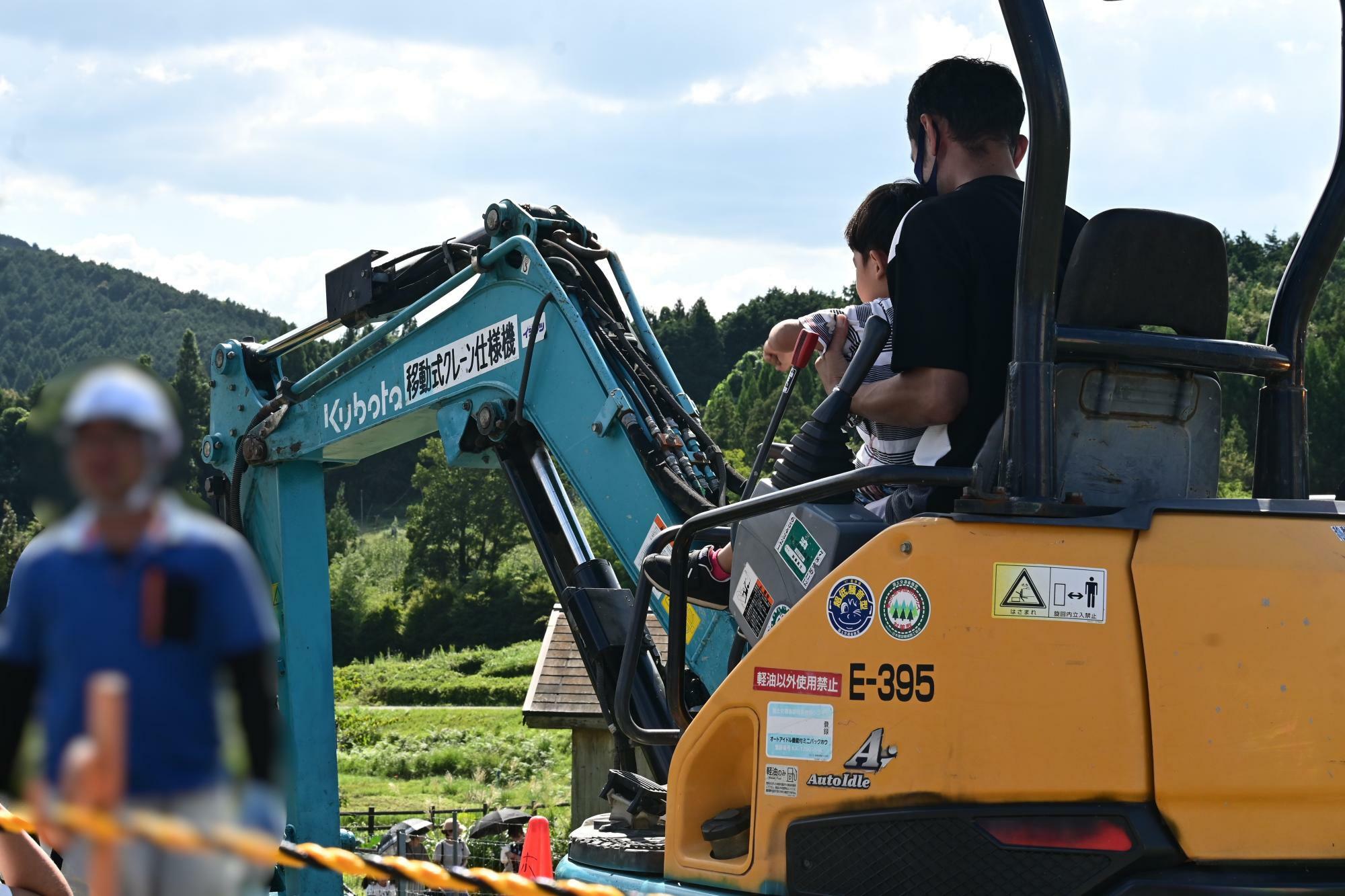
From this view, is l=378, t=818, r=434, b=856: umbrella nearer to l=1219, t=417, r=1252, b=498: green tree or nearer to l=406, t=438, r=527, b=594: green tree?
l=1219, t=417, r=1252, b=498: green tree

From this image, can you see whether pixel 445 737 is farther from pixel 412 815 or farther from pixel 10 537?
pixel 10 537

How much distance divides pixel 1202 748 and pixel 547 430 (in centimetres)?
300

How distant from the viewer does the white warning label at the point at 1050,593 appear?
9.54 ft

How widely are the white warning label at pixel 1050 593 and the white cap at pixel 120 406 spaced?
2.34 m

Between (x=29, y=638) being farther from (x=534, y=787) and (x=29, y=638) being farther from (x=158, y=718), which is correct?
(x=534, y=787)

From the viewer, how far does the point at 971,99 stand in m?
3.52

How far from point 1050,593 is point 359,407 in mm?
4003

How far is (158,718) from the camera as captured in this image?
837mm

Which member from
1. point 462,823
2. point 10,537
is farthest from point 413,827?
point 10,537

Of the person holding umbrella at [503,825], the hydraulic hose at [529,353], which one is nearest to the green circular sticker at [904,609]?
the hydraulic hose at [529,353]

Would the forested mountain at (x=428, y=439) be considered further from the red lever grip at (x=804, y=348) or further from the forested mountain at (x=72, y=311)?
the red lever grip at (x=804, y=348)

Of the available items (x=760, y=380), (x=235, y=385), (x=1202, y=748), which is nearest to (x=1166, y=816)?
(x=1202, y=748)

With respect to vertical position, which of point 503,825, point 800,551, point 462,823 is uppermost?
point 800,551

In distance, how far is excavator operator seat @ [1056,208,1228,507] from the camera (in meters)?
3.16
